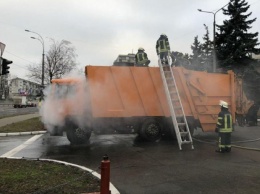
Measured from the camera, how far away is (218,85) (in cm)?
1257

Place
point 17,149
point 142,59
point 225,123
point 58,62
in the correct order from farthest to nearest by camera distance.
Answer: point 58,62, point 142,59, point 17,149, point 225,123

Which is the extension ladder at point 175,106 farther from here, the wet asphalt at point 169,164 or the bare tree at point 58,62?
the bare tree at point 58,62

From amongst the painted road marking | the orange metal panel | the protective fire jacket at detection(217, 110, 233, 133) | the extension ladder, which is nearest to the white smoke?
the orange metal panel

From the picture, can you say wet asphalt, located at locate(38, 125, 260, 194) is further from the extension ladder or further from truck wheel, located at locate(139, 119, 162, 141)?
the extension ladder

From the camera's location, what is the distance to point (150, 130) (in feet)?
38.6

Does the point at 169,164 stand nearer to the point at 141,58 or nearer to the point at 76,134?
the point at 76,134

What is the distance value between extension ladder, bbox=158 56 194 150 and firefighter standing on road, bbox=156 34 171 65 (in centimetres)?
34

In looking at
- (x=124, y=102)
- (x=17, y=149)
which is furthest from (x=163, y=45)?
(x=17, y=149)

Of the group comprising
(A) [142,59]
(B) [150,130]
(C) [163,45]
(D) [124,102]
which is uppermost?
(C) [163,45]

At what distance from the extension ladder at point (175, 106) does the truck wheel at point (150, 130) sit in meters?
0.89

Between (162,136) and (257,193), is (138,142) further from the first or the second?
(257,193)

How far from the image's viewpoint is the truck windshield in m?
11.5

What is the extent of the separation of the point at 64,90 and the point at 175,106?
13.2 feet

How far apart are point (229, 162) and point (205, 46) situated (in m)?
42.7
